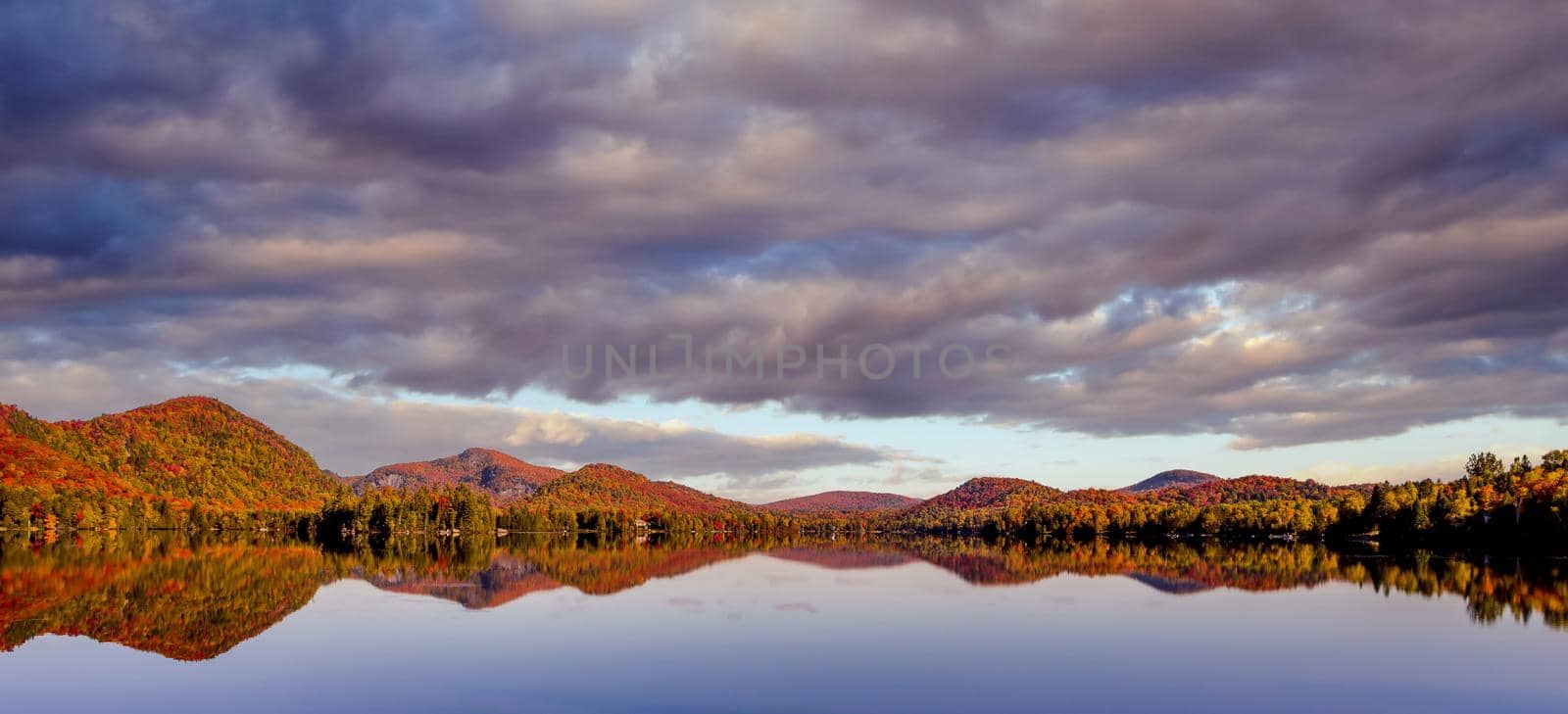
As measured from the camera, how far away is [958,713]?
26.6m

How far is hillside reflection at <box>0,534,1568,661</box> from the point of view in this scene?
41.5 meters

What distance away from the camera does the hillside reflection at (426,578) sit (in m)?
41.5

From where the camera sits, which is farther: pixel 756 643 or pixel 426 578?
pixel 426 578

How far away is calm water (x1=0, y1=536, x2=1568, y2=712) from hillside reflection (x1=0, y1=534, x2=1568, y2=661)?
14.9 inches

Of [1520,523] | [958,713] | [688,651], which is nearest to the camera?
[958,713]

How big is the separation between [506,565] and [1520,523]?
117m

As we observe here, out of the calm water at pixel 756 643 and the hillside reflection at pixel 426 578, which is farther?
the hillside reflection at pixel 426 578

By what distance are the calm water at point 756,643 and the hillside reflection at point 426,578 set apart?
0.38 metres

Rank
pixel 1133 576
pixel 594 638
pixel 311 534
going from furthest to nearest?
1. pixel 311 534
2. pixel 1133 576
3. pixel 594 638

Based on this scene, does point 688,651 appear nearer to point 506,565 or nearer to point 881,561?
point 506,565

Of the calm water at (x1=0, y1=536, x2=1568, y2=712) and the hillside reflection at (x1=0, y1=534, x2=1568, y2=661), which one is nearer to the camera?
the calm water at (x1=0, y1=536, x2=1568, y2=712)

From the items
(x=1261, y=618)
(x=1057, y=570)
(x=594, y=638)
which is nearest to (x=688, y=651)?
(x=594, y=638)

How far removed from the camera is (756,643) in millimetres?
38156

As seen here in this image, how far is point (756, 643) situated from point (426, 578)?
122 feet
